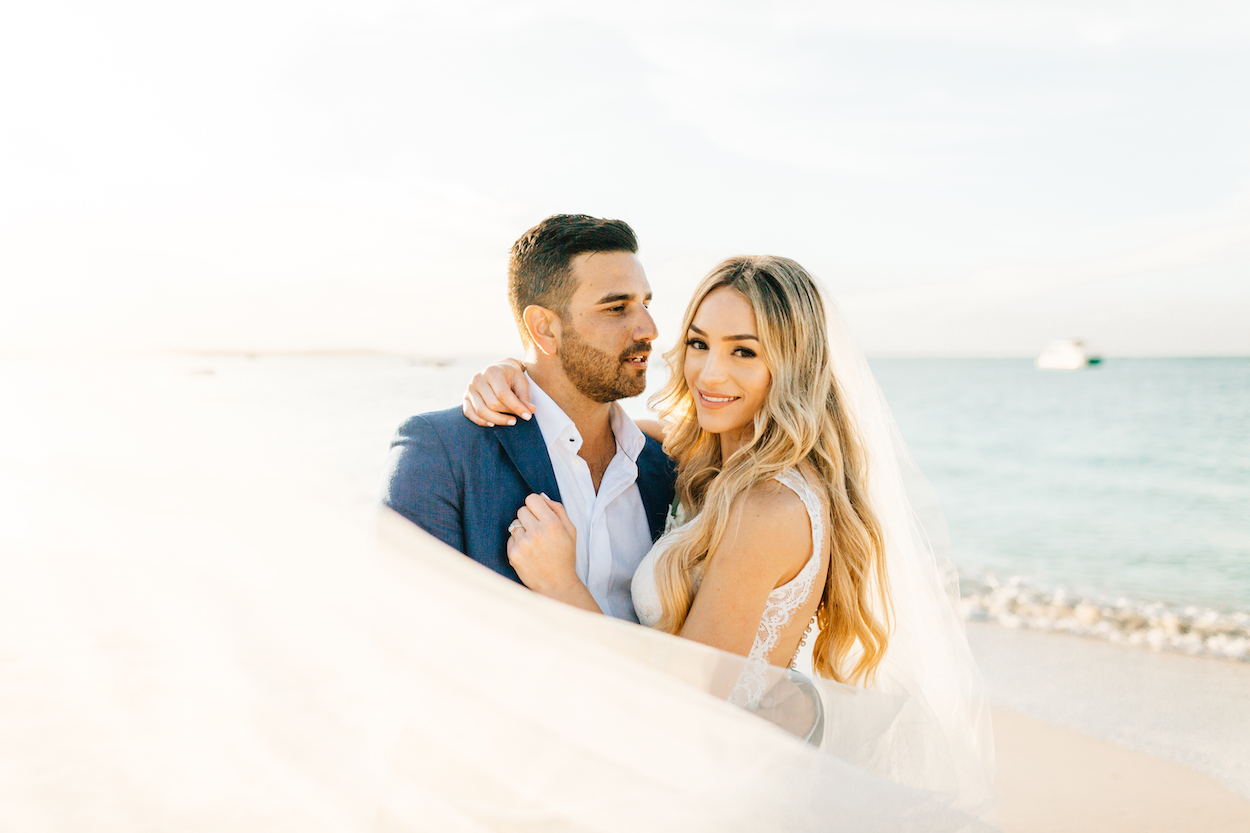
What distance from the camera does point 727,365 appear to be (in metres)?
3.00

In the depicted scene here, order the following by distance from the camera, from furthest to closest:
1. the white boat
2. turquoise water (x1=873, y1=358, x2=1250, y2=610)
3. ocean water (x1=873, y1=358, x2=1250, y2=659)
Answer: the white boat < turquoise water (x1=873, y1=358, x2=1250, y2=610) < ocean water (x1=873, y1=358, x2=1250, y2=659)

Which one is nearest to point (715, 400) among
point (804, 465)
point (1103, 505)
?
point (804, 465)

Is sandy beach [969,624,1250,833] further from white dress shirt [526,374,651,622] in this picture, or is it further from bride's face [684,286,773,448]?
→ bride's face [684,286,773,448]

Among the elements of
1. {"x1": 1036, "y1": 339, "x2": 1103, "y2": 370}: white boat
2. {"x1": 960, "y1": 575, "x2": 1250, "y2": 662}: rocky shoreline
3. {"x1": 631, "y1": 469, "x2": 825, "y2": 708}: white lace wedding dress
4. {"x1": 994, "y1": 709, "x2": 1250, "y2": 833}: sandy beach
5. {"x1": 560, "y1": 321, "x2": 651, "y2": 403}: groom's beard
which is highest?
{"x1": 1036, "y1": 339, "x2": 1103, "y2": 370}: white boat

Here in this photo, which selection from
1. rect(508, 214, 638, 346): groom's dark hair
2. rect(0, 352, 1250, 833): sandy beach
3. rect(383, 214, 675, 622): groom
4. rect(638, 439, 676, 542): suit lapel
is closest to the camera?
rect(0, 352, 1250, 833): sandy beach

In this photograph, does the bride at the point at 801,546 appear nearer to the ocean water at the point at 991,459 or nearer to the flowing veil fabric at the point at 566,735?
the flowing veil fabric at the point at 566,735

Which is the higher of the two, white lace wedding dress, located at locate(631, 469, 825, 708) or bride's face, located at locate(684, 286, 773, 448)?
bride's face, located at locate(684, 286, 773, 448)

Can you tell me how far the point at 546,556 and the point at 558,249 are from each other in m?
1.28

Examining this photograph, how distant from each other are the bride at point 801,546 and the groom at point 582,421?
132mm

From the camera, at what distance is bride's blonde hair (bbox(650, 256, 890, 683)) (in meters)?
2.83

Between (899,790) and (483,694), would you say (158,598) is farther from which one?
(899,790)

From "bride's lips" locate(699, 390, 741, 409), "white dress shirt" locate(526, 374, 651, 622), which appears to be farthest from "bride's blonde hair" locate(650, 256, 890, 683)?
"white dress shirt" locate(526, 374, 651, 622)

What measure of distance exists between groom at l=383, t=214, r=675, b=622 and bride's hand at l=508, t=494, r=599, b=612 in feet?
0.32

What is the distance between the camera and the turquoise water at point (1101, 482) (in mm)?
10859
